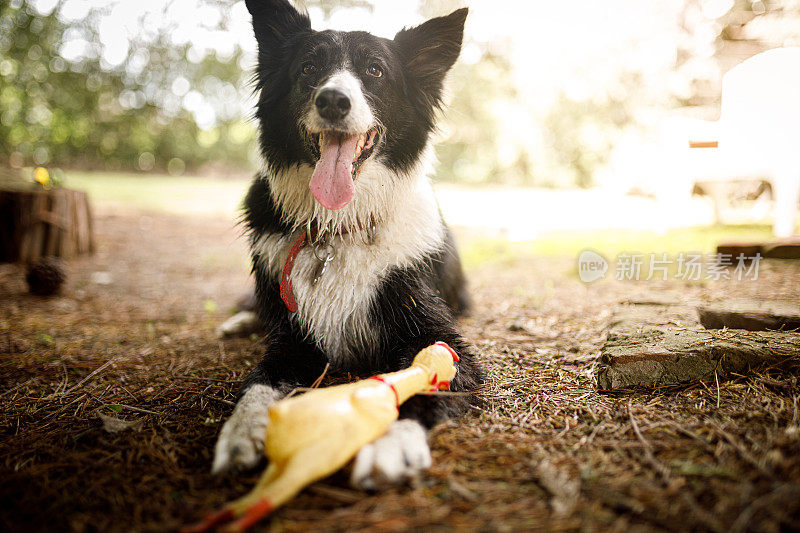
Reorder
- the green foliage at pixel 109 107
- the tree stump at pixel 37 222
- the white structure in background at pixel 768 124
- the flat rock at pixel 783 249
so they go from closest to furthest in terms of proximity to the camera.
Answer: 1. the flat rock at pixel 783 249
2. the white structure in background at pixel 768 124
3. the tree stump at pixel 37 222
4. the green foliage at pixel 109 107

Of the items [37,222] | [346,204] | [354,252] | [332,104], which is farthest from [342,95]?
[37,222]

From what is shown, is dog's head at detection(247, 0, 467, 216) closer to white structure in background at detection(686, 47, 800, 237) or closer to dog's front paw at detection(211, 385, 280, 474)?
dog's front paw at detection(211, 385, 280, 474)

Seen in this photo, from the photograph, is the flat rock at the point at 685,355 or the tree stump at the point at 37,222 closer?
the flat rock at the point at 685,355

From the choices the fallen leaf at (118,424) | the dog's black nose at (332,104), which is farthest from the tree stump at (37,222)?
the dog's black nose at (332,104)

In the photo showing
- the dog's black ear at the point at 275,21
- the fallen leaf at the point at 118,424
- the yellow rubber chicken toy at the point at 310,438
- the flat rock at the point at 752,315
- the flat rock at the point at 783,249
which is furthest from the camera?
the flat rock at the point at 783,249

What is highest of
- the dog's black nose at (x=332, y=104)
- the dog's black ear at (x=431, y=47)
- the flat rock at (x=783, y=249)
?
the dog's black ear at (x=431, y=47)

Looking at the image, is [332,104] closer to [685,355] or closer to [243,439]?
[243,439]

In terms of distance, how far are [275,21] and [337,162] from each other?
999 millimetres

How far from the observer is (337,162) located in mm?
2350

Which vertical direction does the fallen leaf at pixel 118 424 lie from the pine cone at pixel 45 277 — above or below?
below

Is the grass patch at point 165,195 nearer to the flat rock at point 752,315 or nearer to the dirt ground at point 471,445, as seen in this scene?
the dirt ground at point 471,445

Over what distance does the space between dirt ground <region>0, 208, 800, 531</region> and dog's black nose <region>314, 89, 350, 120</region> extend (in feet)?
4.64

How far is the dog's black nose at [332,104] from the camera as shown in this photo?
216cm

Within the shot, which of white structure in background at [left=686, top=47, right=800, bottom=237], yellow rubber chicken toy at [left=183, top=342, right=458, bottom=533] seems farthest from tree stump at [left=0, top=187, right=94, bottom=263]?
white structure in background at [left=686, top=47, right=800, bottom=237]
